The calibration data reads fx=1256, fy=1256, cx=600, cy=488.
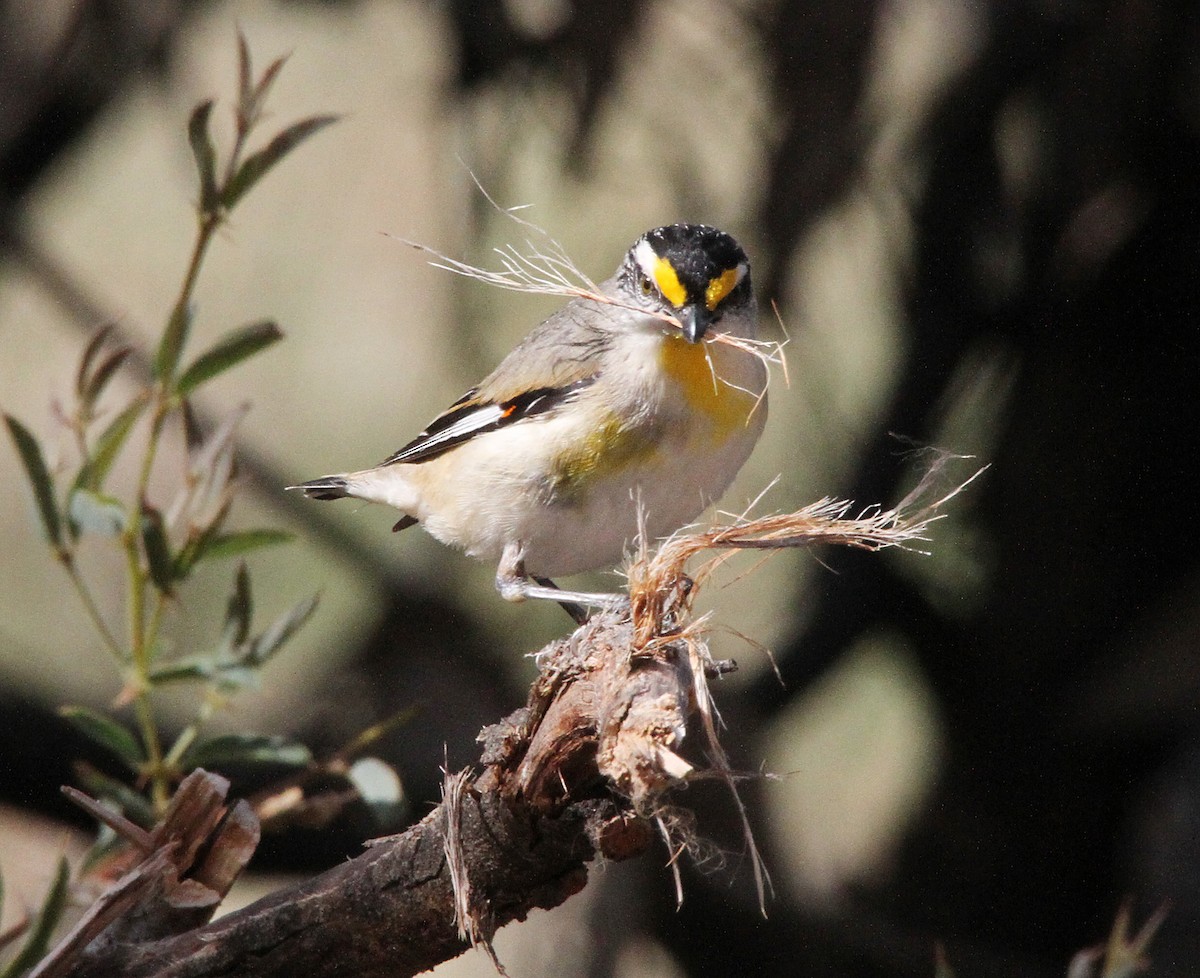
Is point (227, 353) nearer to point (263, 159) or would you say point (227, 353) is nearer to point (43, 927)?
point (263, 159)

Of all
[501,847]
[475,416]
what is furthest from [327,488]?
[501,847]

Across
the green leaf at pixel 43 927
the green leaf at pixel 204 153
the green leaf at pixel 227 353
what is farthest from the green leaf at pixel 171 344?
the green leaf at pixel 43 927

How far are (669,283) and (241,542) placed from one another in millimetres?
734

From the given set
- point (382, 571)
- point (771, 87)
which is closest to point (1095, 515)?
point (771, 87)

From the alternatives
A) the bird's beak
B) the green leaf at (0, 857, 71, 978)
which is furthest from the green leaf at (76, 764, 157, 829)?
the bird's beak

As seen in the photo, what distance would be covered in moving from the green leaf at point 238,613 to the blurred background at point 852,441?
1081 millimetres

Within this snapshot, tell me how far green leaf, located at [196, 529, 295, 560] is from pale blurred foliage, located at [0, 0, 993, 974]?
1.01 metres

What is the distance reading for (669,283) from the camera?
1823 mm

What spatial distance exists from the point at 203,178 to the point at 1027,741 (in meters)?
2.36

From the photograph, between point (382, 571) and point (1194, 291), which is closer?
point (1194, 291)

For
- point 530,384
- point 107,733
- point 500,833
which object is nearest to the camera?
point 500,833

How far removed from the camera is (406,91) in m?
4.14

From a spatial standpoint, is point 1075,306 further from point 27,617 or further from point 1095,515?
point 27,617

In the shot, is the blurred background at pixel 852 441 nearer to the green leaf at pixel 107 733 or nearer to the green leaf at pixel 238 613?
the green leaf at pixel 238 613
